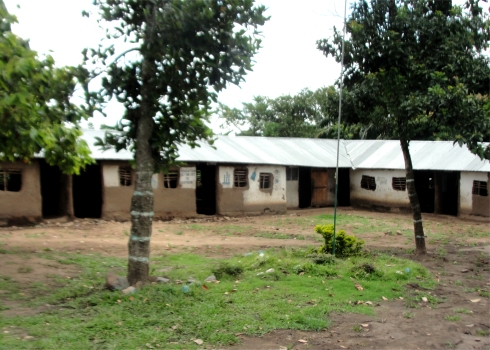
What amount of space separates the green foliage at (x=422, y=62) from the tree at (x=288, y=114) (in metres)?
22.6

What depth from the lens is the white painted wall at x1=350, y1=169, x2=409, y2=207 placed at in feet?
67.1

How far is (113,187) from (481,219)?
Result: 1330cm

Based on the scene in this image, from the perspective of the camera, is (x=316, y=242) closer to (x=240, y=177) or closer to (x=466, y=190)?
(x=240, y=177)

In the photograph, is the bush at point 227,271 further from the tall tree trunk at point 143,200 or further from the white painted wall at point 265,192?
the white painted wall at point 265,192

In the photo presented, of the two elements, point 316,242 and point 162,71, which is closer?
point 162,71

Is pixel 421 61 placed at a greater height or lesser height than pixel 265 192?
greater

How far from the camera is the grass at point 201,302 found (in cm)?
497

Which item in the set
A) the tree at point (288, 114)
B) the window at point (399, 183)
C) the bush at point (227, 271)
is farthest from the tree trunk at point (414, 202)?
the tree at point (288, 114)

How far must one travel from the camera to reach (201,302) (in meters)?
6.13

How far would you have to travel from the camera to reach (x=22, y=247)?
10.4m

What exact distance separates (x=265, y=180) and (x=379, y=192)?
18.5ft

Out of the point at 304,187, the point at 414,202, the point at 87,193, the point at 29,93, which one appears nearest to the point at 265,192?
the point at 304,187

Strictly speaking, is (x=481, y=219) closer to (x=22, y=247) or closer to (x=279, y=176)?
(x=279, y=176)

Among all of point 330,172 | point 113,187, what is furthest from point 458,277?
point 330,172
